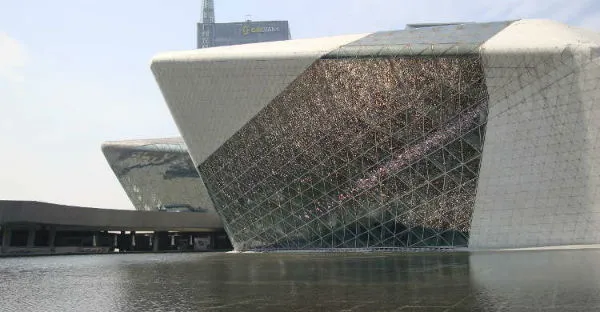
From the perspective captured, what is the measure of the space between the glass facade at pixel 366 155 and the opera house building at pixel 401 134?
0.05m

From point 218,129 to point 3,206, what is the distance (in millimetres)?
16399

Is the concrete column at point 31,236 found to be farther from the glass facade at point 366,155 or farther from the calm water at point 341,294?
the calm water at point 341,294

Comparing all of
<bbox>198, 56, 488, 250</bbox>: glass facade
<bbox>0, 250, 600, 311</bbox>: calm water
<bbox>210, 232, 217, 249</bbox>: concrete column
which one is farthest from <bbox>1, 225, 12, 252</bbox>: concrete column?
<bbox>0, 250, 600, 311</bbox>: calm water

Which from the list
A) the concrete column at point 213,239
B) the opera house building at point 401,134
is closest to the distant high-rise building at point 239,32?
the concrete column at point 213,239

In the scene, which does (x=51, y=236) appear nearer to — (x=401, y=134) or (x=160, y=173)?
(x=160, y=173)

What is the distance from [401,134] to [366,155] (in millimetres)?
1862

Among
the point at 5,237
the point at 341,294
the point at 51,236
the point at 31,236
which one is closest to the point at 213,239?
the point at 51,236

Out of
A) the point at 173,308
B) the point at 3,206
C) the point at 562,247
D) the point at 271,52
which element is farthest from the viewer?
the point at 3,206

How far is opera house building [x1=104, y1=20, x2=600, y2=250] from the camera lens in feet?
63.6

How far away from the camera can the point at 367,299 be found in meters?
6.04

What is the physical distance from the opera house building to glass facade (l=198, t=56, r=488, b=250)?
0.17ft

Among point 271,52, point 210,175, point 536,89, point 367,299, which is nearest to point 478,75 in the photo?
point 536,89

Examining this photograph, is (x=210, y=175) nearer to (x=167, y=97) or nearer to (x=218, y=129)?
(x=218, y=129)

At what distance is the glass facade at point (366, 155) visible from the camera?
21500 mm
